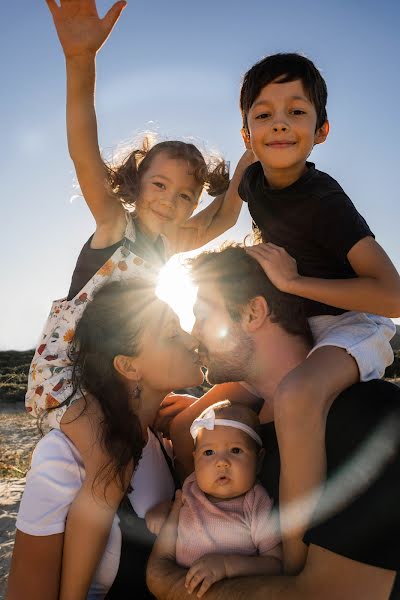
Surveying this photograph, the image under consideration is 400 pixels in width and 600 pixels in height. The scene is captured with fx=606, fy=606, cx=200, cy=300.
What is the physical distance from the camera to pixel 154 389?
3582 millimetres

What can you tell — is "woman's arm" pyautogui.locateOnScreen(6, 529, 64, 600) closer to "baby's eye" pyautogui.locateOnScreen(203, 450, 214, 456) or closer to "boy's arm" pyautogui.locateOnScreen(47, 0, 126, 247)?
"baby's eye" pyautogui.locateOnScreen(203, 450, 214, 456)

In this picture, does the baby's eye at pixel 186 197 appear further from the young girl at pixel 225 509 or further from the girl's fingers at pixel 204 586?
the girl's fingers at pixel 204 586

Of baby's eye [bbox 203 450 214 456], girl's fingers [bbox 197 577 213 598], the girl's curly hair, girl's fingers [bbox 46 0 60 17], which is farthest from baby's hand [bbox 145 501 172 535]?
girl's fingers [bbox 46 0 60 17]

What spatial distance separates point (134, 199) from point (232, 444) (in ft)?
6.92

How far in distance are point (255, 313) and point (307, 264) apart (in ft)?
1.46

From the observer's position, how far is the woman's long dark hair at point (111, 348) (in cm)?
339

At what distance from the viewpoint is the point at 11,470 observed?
8227mm

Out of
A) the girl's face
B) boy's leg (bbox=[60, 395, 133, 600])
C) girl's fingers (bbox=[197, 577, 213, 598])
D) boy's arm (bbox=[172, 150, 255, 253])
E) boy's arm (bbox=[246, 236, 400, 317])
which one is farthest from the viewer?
boy's arm (bbox=[172, 150, 255, 253])

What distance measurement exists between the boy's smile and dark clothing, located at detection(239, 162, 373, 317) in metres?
0.11

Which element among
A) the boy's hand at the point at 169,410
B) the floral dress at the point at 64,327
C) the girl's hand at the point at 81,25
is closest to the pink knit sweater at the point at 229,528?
the boy's hand at the point at 169,410

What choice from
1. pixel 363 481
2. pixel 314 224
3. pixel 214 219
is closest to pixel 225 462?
pixel 363 481

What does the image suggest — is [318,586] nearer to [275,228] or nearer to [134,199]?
[275,228]

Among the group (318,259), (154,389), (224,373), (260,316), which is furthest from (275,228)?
(154,389)

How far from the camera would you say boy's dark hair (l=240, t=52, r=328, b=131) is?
3863mm
